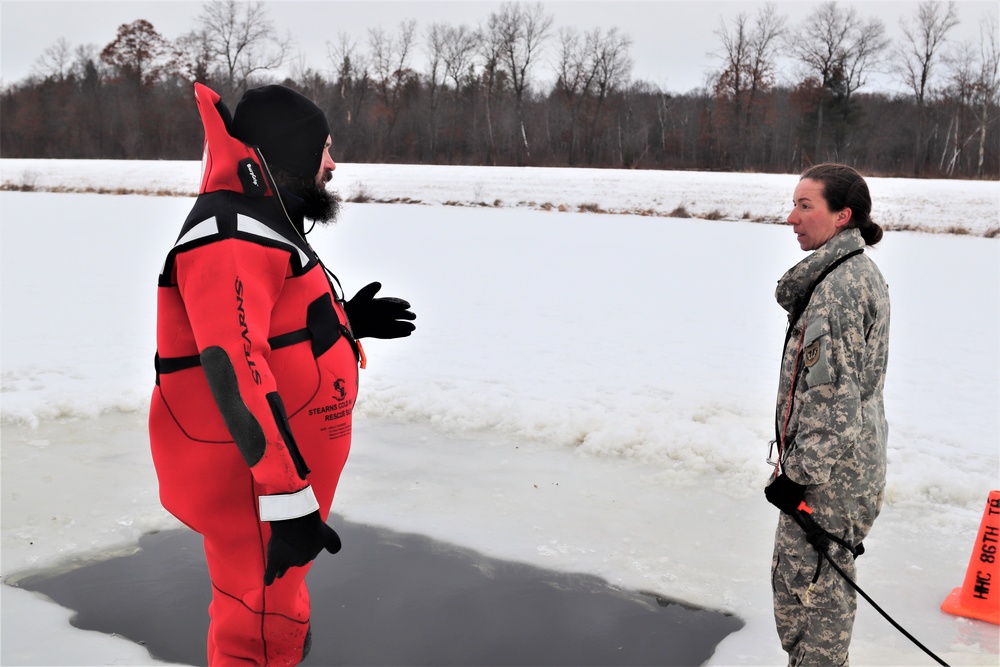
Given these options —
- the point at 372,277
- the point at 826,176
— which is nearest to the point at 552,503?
the point at 826,176

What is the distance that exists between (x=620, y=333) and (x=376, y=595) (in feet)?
17.9

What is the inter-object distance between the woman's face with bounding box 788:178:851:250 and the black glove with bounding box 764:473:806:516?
0.75m

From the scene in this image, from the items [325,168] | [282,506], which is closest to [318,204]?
[325,168]

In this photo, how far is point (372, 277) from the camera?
38.5ft

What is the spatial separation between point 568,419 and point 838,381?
11.1 ft

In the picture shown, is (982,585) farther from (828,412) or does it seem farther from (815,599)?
(828,412)

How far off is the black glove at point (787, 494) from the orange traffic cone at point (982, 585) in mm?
1436

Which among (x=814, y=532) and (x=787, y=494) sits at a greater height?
(x=787, y=494)

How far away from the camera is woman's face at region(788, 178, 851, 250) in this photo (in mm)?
2623

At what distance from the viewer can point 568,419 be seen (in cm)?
575

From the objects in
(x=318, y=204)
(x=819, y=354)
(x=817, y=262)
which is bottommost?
(x=819, y=354)

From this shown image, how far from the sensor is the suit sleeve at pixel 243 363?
1905 mm

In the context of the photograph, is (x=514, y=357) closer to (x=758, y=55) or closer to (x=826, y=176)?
(x=826, y=176)

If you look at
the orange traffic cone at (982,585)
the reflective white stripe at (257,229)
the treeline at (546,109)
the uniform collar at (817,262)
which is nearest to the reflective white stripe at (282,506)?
the reflective white stripe at (257,229)
